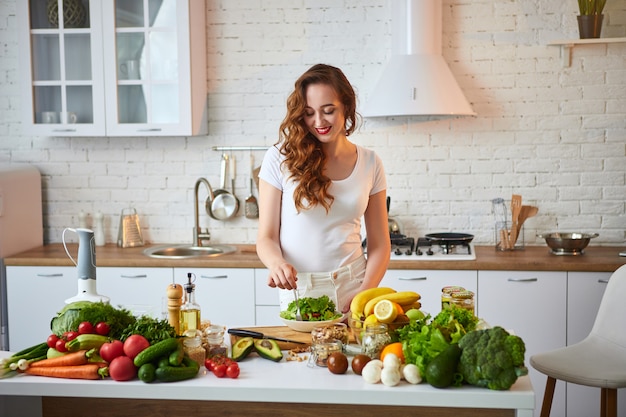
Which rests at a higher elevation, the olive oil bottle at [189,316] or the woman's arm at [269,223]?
the woman's arm at [269,223]

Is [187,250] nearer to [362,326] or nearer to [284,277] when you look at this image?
[284,277]

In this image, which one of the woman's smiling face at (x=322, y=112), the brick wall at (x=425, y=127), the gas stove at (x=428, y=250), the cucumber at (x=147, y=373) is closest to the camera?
the cucumber at (x=147, y=373)

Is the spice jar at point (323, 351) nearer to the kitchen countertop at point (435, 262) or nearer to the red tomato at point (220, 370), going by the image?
the red tomato at point (220, 370)

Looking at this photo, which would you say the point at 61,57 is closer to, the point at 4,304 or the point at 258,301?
the point at 4,304

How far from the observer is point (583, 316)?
170 inches

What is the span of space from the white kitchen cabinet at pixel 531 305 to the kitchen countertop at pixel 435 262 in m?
0.06

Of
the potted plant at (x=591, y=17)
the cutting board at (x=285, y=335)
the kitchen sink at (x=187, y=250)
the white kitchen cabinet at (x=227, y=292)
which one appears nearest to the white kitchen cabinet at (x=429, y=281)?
the white kitchen cabinet at (x=227, y=292)

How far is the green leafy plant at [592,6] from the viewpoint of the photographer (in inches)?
182

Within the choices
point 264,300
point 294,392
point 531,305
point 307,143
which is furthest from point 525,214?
point 294,392

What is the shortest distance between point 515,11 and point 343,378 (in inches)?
125

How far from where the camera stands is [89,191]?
5.23 m

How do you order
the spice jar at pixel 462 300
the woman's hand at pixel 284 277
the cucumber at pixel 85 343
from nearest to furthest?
the cucumber at pixel 85 343 → the spice jar at pixel 462 300 → the woman's hand at pixel 284 277

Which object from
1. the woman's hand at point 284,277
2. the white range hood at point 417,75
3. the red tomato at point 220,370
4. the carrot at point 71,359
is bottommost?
the red tomato at point 220,370

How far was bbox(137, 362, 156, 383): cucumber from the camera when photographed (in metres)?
2.26
